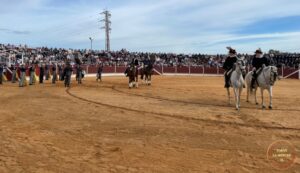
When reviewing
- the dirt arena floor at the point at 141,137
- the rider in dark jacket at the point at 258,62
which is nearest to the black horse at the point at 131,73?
the dirt arena floor at the point at 141,137

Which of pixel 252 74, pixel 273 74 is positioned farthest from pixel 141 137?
pixel 252 74

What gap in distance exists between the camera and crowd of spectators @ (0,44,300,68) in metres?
44.4

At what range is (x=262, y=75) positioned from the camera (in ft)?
47.4

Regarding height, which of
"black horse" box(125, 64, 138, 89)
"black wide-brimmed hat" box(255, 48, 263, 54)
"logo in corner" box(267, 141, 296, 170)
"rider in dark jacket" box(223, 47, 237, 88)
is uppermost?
"black wide-brimmed hat" box(255, 48, 263, 54)

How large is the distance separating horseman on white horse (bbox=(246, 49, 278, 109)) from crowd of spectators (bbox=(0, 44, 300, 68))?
2602 centimetres

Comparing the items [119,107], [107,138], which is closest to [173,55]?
[119,107]

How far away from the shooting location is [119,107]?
1398 cm

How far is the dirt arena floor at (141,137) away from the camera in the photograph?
678cm

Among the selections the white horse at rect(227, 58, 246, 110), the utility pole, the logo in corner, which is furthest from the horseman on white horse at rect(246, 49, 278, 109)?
the utility pole

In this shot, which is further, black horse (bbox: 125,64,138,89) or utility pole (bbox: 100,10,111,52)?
→ utility pole (bbox: 100,10,111,52)

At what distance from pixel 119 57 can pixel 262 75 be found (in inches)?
1690

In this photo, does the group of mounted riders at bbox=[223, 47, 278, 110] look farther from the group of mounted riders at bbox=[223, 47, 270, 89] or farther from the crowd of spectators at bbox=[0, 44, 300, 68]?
the crowd of spectators at bbox=[0, 44, 300, 68]

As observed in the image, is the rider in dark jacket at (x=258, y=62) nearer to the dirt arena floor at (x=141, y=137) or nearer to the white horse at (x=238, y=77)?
the white horse at (x=238, y=77)

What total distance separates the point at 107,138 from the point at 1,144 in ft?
7.29
